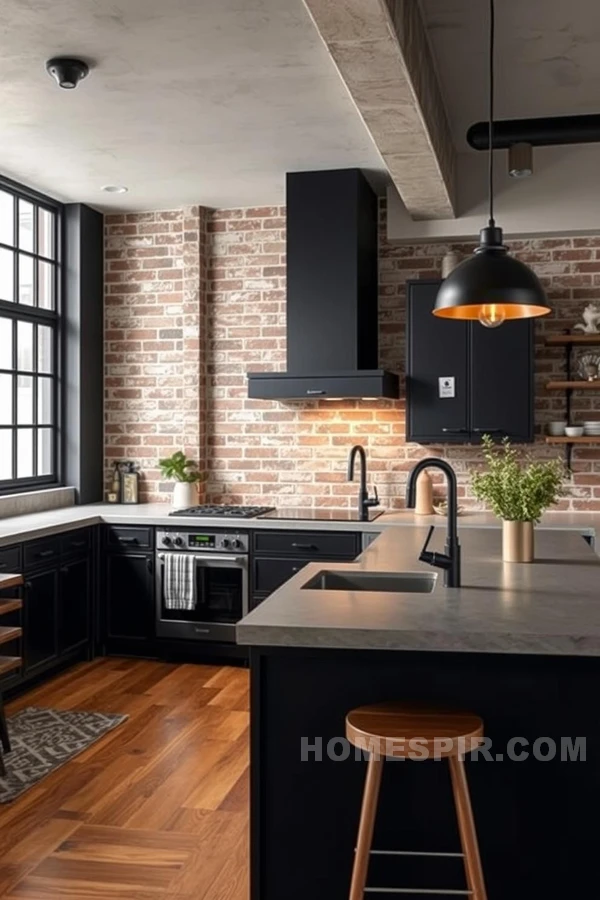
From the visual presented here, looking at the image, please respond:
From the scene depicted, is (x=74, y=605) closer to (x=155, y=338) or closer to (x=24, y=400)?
(x=24, y=400)

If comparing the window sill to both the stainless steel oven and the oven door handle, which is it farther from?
the oven door handle

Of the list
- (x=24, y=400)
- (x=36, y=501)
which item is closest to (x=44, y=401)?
(x=24, y=400)

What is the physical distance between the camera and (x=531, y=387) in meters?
5.02

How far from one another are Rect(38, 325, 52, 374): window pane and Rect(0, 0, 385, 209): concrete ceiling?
33.8 inches

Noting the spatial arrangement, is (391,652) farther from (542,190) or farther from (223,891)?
(542,190)

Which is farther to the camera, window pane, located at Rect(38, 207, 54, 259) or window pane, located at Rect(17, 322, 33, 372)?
window pane, located at Rect(38, 207, 54, 259)

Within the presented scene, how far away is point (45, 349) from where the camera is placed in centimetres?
584

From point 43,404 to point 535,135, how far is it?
3.40 meters

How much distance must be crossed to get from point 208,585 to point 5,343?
1.89m

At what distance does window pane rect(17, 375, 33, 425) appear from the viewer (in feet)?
18.2

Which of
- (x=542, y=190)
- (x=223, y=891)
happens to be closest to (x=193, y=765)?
(x=223, y=891)

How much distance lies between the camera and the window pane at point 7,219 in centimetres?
538

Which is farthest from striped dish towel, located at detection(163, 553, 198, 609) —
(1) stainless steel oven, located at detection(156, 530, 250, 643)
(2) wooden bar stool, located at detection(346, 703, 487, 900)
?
(2) wooden bar stool, located at detection(346, 703, 487, 900)

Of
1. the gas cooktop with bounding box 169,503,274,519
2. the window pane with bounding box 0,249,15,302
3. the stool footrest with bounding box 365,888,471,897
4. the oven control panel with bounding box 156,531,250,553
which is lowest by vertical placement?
the stool footrest with bounding box 365,888,471,897
